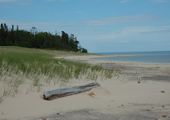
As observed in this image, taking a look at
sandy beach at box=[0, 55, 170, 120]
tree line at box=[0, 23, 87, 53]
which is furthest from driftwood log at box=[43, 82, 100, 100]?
tree line at box=[0, 23, 87, 53]

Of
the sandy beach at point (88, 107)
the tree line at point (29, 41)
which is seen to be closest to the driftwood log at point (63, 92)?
the sandy beach at point (88, 107)

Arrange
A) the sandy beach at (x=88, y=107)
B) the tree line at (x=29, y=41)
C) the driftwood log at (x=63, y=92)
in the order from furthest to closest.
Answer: the tree line at (x=29, y=41) < the driftwood log at (x=63, y=92) < the sandy beach at (x=88, y=107)

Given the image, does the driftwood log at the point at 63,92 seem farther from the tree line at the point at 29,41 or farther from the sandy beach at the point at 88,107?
the tree line at the point at 29,41

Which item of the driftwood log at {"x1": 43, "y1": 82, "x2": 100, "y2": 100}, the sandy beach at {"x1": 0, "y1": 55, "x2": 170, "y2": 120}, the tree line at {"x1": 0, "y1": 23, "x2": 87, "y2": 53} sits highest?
the tree line at {"x1": 0, "y1": 23, "x2": 87, "y2": 53}

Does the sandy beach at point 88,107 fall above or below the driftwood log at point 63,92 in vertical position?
below

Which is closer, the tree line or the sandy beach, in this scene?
the sandy beach

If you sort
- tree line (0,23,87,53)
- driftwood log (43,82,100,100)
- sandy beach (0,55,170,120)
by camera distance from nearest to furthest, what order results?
sandy beach (0,55,170,120)
driftwood log (43,82,100,100)
tree line (0,23,87,53)

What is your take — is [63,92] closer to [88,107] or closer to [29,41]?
[88,107]


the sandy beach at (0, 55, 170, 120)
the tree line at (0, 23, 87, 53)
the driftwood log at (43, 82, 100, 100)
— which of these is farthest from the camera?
the tree line at (0, 23, 87, 53)

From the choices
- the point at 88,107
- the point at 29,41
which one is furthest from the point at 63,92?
the point at 29,41

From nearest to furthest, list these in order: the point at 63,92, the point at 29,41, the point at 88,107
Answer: the point at 88,107 → the point at 63,92 → the point at 29,41

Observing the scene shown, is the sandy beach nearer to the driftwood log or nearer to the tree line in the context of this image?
the driftwood log

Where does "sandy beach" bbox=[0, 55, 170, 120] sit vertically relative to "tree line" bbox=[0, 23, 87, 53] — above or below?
below

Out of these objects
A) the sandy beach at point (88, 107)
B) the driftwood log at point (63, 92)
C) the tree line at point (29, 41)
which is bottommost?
the sandy beach at point (88, 107)
